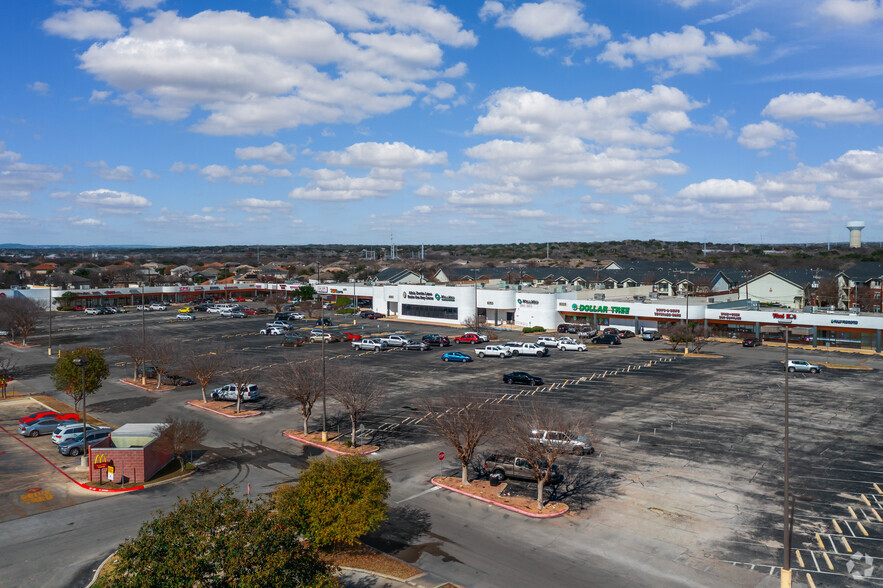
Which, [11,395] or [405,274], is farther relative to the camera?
[405,274]

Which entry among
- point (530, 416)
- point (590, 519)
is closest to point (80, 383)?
point (530, 416)

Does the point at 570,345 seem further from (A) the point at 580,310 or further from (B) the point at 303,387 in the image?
(B) the point at 303,387

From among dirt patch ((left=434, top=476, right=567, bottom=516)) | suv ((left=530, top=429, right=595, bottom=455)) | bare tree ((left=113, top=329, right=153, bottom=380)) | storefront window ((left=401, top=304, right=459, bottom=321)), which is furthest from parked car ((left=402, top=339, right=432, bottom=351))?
suv ((left=530, top=429, right=595, bottom=455))

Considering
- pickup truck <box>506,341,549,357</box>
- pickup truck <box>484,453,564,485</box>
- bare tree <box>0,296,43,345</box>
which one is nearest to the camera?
pickup truck <box>484,453,564,485</box>

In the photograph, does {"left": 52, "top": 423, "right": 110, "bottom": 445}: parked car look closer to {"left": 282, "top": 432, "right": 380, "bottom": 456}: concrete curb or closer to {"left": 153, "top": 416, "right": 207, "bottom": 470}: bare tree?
{"left": 153, "top": 416, "right": 207, "bottom": 470}: bare tree

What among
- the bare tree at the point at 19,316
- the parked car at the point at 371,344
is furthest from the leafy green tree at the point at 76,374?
the bare tree at the point at 19,316

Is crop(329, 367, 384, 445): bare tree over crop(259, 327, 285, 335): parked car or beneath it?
over

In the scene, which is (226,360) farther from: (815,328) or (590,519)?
(815,328)
